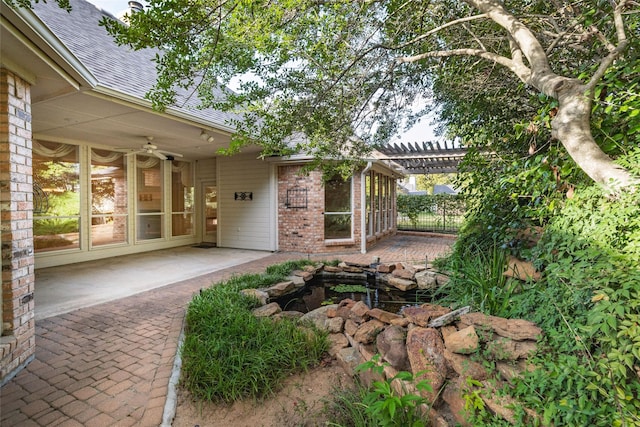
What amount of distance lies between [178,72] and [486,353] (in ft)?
11.1

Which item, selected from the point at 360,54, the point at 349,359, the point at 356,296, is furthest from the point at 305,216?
the point at 349,359

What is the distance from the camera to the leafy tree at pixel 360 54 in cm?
251

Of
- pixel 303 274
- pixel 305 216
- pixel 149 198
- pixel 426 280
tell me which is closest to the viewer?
pixel 426 280

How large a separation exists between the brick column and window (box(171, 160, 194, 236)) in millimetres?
6446

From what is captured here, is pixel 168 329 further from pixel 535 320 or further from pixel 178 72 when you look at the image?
pixel 535 320

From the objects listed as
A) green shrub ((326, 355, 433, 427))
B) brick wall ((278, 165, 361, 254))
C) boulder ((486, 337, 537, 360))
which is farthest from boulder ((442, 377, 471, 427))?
brick wall ((278, 165, 361, 254))

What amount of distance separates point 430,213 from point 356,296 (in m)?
8.80

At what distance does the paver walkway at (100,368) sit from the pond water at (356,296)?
64.1 inches

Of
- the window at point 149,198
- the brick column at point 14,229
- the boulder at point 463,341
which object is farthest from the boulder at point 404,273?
the window at point 149,198

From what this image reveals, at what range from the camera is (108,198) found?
7.20 meters

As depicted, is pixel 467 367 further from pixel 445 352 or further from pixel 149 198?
pixel 149 198

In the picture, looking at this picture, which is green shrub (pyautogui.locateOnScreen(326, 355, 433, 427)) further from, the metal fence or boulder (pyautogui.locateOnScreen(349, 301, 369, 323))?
the metal fence

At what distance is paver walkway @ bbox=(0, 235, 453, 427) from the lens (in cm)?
195

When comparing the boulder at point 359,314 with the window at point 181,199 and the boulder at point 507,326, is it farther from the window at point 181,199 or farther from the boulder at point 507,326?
the window at point 181,199
